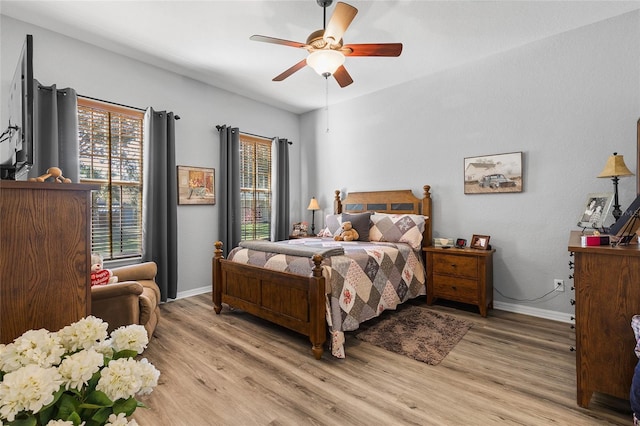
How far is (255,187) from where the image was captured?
498 cm

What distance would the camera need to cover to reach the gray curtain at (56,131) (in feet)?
9.36

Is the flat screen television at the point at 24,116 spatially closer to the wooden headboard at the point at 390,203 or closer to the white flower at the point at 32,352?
the white flower at the point at 32,352

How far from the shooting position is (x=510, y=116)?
3441 mm

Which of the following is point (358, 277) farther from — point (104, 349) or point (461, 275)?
point (104, 349)

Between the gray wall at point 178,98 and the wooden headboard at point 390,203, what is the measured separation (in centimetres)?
169

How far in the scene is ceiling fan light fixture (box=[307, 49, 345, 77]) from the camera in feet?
7.59

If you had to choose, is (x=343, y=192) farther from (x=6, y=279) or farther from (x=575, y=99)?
(x=6, y=279)

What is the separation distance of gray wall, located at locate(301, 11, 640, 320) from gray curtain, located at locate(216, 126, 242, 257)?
2.10 meters

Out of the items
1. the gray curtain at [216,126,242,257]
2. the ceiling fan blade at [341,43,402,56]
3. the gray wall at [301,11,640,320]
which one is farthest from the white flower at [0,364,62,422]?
the gray wall at [301,11,640,320]

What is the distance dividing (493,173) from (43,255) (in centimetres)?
392

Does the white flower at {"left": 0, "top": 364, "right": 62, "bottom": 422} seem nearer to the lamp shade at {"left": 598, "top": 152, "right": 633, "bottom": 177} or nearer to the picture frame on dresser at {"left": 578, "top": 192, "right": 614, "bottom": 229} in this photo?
the picture frame on dresser at {"left": 578, "top": 192, "right": 614, "bottom": 229}

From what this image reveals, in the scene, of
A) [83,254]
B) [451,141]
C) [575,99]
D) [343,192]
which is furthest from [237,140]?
[575,99]

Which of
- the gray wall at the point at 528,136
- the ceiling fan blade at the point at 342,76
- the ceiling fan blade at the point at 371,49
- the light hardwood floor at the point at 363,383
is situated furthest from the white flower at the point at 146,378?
the gray wall at the point at 528,136

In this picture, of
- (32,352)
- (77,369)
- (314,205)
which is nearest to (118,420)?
(77,369)
